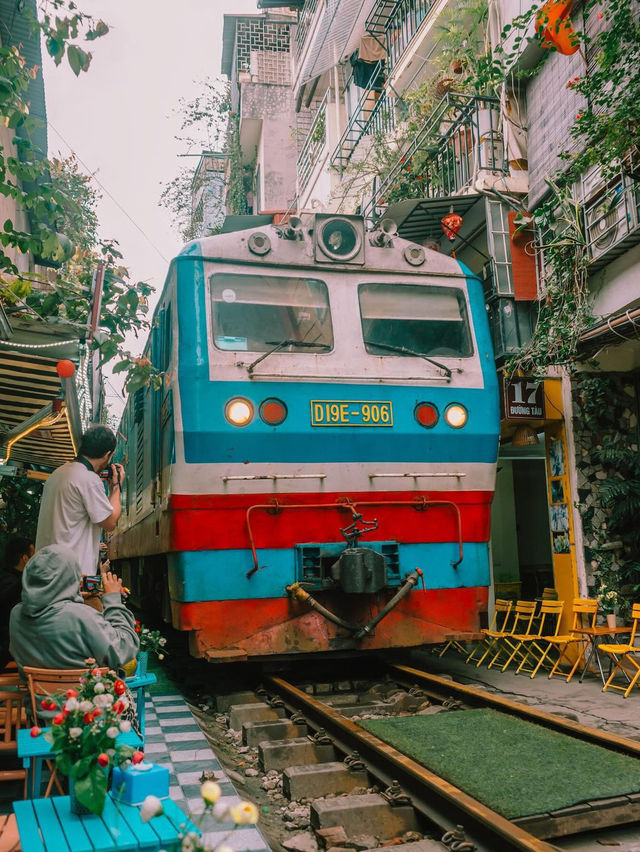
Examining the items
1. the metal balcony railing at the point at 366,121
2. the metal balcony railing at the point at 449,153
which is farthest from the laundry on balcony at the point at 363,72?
the metal balcony railing at the point at 449,153

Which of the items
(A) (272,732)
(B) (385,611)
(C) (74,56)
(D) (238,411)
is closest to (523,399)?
(B) (385,611)

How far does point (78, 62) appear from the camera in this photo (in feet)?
13.4

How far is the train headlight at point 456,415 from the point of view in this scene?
21.9 ft

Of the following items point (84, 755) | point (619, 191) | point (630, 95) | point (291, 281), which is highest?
point (630, 95)

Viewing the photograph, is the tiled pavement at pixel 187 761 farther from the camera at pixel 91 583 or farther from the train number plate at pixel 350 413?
the train number plate at pixel 350 413

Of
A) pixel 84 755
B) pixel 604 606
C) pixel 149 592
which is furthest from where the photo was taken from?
pixel 149 592

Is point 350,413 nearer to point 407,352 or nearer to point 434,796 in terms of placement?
point 407,352

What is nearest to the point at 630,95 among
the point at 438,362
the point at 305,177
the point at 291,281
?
the point at 438,362

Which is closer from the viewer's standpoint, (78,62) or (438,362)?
(78,62)

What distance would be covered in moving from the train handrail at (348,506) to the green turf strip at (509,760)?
1431mm

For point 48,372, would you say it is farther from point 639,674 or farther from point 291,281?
point 639,674

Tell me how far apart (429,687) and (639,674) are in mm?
1867

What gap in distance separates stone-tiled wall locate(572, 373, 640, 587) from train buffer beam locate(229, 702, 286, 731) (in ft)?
13.1

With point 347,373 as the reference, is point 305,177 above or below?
above
